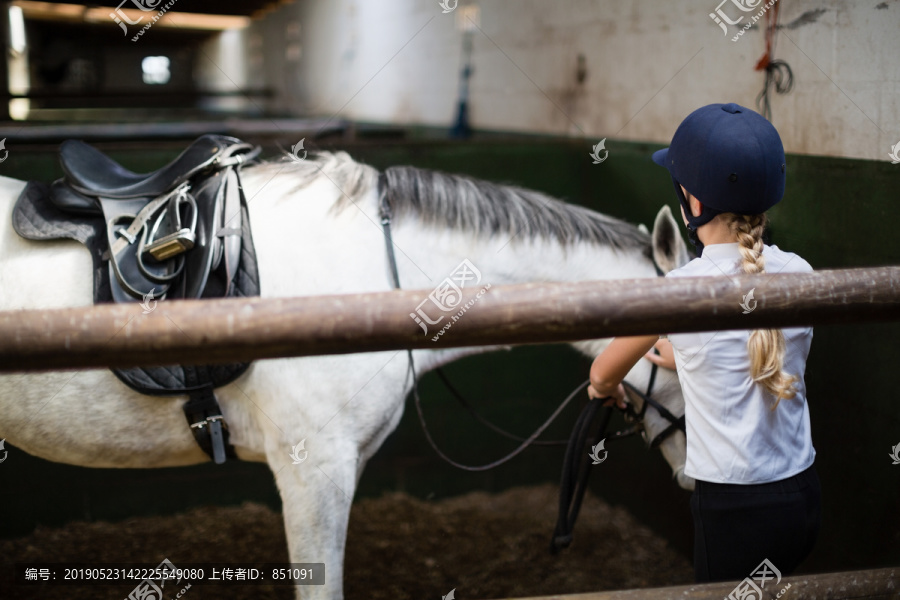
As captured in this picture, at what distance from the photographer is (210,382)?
5.18 feet

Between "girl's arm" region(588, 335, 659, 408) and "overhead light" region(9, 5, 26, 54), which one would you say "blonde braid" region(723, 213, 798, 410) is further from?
"overhead light" region(9, 5, 26, 54)

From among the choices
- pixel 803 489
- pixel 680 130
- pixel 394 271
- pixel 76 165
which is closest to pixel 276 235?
pixel 394 271

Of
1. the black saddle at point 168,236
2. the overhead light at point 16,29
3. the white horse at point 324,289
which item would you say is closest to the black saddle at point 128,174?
the black saddle at point 168,236

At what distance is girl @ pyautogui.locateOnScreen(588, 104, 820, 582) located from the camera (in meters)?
1.09

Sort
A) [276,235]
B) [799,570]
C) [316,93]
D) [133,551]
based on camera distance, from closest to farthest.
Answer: [276,235]
[799,570]
[133,551]
[316,93]

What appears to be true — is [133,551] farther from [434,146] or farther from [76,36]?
[76,36]

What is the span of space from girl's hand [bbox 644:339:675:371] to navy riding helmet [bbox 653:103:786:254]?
444 millimetres

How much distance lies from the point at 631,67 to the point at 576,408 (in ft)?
4.98

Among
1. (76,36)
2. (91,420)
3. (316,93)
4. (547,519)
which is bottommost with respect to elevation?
(547,519)

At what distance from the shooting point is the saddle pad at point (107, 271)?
156cm

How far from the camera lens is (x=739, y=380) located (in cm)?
111

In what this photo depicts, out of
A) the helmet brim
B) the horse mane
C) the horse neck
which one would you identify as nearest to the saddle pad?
the horse mane

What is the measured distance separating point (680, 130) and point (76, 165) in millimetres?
1463

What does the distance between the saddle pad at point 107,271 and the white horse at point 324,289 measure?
39 millimetres
